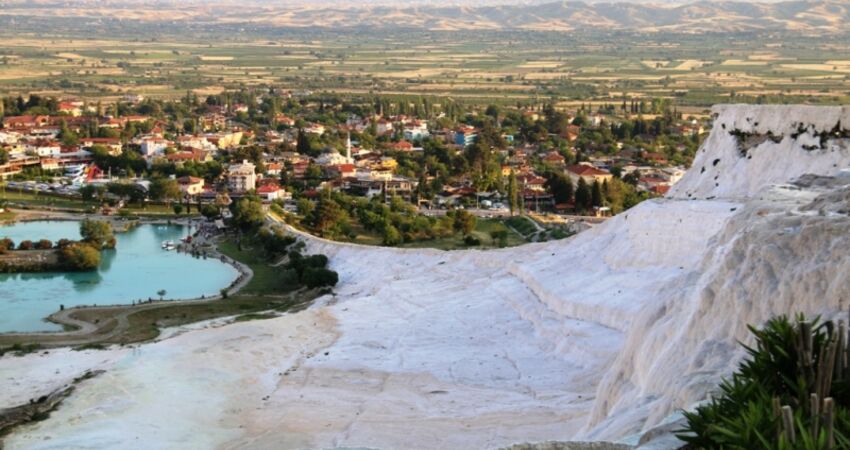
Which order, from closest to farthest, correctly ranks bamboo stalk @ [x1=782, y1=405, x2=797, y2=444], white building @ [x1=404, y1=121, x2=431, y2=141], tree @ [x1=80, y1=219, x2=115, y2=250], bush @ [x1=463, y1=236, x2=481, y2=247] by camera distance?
bamboo stalk @ [x1=782, y1=405, x2=797, y2=444]
bush @ [x1=463, y1=236, x2=481, y2=247]
tree @ [x1=80, y1=219, x2=115, y2=250]
white building @ [x1=404, y1=121, x2=431, y2=141]

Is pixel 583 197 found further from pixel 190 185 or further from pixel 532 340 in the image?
pixel 532 340

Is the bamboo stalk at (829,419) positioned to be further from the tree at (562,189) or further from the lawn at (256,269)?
the tree at (562,189)

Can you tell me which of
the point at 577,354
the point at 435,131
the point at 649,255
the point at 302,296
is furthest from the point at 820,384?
the point at 435,131

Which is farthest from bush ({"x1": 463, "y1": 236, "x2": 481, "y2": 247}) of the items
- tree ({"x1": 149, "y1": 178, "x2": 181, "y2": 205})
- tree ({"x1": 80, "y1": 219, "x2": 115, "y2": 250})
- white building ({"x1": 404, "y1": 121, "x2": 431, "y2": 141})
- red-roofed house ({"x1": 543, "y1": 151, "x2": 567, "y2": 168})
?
white building ({"x1": 404, "y1": 121, "x2": 431, "y2": 141})

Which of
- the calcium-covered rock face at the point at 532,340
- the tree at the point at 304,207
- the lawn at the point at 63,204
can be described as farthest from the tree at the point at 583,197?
the calcium-covered rock face at the point at 532,340

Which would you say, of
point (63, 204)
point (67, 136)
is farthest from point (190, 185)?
point (67, 136)

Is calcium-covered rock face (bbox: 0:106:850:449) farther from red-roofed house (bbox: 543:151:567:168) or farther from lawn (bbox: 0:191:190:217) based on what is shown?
red-roofed house (bbox: 543:151:567:168)

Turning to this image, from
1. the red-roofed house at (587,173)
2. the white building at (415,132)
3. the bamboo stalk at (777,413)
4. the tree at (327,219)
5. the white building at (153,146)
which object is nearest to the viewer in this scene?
the bamboo stalk at (777,413)
